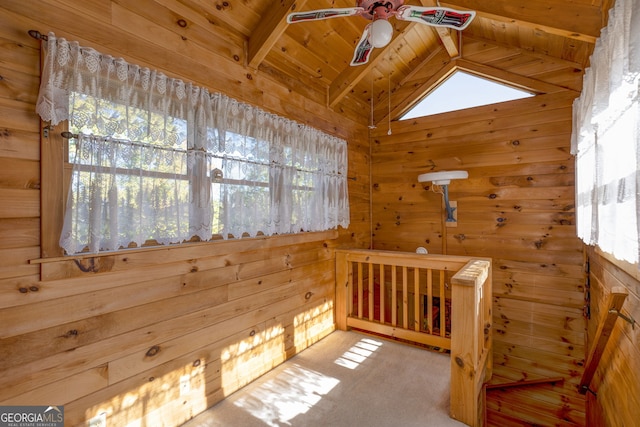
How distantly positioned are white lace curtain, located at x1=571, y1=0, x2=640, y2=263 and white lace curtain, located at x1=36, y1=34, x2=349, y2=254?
6.29ft

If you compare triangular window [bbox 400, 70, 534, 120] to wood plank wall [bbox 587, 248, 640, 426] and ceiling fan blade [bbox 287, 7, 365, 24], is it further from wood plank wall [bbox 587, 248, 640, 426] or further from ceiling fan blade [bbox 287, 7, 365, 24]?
ceiling fan blade [bbox 287, 7, 365, 24]

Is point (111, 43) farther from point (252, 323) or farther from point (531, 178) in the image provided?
point (531, 178)

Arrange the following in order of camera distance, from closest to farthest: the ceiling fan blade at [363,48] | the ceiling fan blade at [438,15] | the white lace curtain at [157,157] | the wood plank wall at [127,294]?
the wood plank wall at [127,294], the white lace curtain at [157,157], the ceiling fan blade at [438,15], the ceiling fan blade at [363,48]

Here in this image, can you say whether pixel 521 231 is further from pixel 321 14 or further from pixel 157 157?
pixel 157 157

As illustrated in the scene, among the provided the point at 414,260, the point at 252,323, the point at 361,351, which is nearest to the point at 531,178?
the point at 414,260

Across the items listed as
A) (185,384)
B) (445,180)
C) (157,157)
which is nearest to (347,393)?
(185,384)

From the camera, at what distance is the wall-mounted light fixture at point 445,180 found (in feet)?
9.11

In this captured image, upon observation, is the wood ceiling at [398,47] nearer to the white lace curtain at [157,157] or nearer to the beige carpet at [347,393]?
the white lace curtain at [157,157]

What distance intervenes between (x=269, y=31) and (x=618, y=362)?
2934 mm

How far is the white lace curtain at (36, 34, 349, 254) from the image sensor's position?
51.4 inches

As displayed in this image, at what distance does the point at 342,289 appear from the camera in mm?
3105

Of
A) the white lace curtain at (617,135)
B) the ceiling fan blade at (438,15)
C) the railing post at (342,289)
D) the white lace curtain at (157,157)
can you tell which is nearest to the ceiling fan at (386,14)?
the ceiling fan blade at (438,15)

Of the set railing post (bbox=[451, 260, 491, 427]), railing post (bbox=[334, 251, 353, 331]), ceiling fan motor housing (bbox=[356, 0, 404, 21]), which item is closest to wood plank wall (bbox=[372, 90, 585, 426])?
railing post (bbox=[334, 251, 353, 331])

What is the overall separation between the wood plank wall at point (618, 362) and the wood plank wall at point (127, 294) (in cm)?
210
